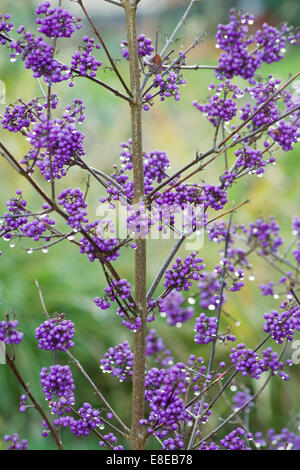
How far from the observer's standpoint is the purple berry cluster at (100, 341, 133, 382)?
5.54 ft

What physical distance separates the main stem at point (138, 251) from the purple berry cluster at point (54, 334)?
191 mm

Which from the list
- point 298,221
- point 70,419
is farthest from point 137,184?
point 70,419

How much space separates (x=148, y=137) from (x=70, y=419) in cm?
385

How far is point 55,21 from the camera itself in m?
1.30

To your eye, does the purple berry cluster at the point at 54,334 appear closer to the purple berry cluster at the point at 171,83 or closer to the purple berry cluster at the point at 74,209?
the purple berry cluster at the point at 74,209

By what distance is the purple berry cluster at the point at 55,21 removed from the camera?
1.30 m

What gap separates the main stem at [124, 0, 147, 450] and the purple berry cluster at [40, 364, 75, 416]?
0.61 feet

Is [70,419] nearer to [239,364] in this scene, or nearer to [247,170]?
[239,364]

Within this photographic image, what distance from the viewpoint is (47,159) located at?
143 cm

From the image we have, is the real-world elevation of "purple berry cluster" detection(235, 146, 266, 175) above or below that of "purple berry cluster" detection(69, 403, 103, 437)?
above

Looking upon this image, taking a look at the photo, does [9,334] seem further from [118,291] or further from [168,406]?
[168,406]

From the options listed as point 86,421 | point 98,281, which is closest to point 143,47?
point 86,421

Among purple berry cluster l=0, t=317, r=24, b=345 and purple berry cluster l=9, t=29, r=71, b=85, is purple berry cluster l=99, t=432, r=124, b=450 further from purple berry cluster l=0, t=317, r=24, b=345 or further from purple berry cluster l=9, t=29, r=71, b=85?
purple berry cluster l=9, t=29, r=71, b=85

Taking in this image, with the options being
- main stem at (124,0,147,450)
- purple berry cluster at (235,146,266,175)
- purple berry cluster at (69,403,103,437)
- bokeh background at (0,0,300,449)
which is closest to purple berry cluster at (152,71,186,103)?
main stem at (124,0,147,450)
